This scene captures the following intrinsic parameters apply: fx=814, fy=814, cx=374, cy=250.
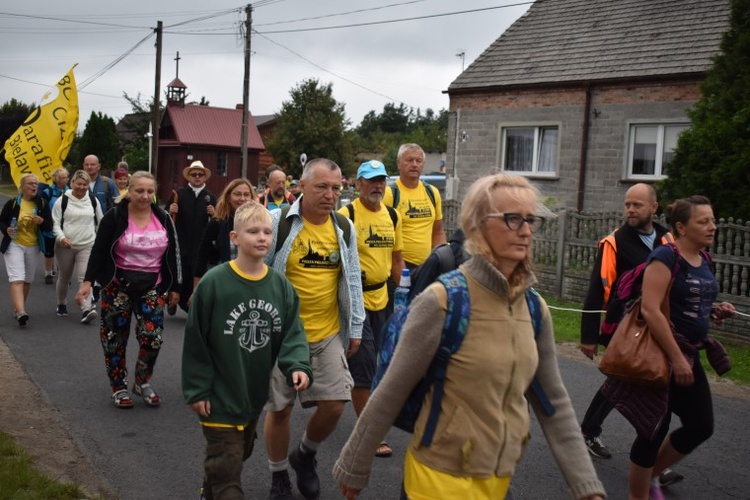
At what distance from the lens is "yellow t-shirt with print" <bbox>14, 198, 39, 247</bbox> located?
10.4 meters

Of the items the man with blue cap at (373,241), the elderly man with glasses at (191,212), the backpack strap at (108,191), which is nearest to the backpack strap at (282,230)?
the man with blue cap at (373,241)

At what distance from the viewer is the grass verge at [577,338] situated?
8698mm

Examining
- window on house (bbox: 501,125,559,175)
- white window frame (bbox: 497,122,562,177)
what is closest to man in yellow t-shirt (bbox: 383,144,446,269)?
white window frame (bbox: 497,122,562,177)

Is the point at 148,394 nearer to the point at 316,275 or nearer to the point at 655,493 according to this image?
the point at 316,275

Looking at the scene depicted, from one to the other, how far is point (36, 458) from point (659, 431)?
393 cm

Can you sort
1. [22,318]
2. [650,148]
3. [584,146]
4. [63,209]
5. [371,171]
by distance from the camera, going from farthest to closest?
[584,146] < [650,148] < [63,209] < [22,318] < [371,171]

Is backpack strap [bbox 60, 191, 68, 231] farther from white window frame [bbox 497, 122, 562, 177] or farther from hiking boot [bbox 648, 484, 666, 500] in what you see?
white window frame [bbox 497, 122, 562, 177]

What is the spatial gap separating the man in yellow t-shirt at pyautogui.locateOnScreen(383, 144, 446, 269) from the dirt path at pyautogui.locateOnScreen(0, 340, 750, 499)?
125 inches

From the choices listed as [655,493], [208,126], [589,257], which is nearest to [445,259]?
[655,493]

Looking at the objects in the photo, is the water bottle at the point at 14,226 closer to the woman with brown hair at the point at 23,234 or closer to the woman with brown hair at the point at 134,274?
the woman with brown hair at the point at 23,234

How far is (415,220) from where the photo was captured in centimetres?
727

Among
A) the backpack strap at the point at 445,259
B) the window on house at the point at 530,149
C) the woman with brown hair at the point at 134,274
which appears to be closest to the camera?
the backpack strap at the point at 445,259

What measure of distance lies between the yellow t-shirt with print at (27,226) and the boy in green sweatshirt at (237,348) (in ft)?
23.2

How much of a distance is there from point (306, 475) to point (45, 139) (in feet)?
32.9
